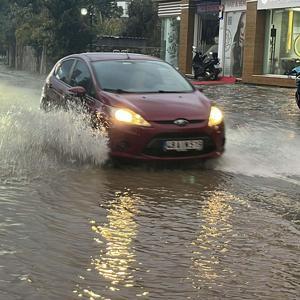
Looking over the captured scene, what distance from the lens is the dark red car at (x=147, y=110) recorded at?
6.91 meters

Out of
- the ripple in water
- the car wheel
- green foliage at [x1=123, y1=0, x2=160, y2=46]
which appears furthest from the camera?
green foliage at [x1=123, y1=0, x2=160, y2=46]

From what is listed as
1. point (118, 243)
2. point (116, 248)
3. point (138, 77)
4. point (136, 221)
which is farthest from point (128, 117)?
point (116, 248)

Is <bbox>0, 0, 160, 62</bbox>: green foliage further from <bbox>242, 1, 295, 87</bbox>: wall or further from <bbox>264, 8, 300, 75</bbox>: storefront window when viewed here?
<bbox>264, 8, 300, 75</bbox>: storefront window

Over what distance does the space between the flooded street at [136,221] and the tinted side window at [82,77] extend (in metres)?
0.49

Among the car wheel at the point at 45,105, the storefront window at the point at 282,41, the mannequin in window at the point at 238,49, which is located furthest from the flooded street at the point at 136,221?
the mannequin in window at the point at 238,49

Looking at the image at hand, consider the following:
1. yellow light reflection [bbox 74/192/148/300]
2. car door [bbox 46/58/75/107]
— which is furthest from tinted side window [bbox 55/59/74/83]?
yellow light reflection [bbox 74/192/148/300]

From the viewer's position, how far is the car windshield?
307 inches

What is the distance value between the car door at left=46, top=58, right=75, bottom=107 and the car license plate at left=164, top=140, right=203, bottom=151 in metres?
2.25

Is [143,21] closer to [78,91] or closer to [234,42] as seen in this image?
[234,42]

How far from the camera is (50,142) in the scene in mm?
7684

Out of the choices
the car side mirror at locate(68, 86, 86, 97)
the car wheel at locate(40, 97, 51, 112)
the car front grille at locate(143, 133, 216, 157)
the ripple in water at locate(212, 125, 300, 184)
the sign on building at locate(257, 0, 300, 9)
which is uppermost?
the sign on building at locate(257, 0, 300, 9)

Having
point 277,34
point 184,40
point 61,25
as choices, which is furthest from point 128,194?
point 61,25

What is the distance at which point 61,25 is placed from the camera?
114 ft

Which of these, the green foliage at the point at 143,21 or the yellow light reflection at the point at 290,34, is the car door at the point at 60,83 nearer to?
the yellow light reflection at the point at 290,34
